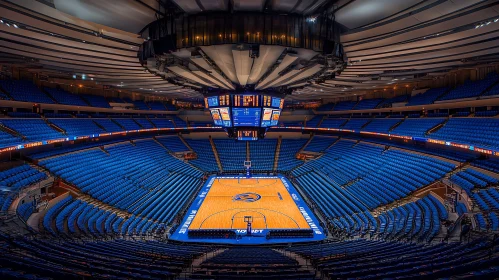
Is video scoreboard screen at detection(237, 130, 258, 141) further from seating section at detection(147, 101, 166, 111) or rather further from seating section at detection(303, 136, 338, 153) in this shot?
seating section at detection(147, 101, 166, 111)

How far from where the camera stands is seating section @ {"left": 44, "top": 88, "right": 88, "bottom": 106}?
23562 mm

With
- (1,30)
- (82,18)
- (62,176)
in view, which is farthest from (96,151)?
(82,18)

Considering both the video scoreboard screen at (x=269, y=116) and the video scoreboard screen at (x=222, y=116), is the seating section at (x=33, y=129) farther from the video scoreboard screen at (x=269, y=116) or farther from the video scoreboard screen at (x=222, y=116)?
the video scoreboard screen at (x=269, y=116)

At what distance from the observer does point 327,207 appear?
2122cm

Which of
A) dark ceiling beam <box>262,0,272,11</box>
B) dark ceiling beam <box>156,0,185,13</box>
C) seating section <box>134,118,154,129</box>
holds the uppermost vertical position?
dark ceiling beam <box>156,0,185,13</box>

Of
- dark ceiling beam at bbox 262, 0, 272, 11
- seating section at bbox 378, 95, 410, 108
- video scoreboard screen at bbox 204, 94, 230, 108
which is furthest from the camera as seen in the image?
seating section at bbox 378, 95, 410, 108

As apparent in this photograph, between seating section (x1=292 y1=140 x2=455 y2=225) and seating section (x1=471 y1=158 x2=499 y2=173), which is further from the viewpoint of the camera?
seating section (x1=292 y1=140 x2=455 y2=225)

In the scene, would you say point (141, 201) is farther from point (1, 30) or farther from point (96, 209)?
point (1, 30)

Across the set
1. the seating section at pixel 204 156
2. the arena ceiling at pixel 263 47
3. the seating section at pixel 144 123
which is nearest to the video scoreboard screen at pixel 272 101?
the arena ceiling at pixel 263 47

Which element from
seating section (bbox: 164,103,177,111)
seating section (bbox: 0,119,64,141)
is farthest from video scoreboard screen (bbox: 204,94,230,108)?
seating section (bbox: 164,103,177,111)

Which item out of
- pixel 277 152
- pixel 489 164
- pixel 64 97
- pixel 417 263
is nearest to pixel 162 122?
pixel 64 97

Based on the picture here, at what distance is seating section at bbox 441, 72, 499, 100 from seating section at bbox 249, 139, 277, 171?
68.3 ft

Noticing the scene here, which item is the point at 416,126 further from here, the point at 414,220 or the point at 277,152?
the point at 277,152

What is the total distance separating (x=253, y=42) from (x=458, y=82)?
73.7 feet
